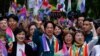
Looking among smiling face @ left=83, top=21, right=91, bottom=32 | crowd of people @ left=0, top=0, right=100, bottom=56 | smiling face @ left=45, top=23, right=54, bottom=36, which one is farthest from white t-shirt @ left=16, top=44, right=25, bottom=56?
smiling face @ left=83, top=21, right=91, bottom=32

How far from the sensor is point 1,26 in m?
10.3

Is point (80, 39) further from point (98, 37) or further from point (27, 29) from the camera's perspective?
point (27, 29)

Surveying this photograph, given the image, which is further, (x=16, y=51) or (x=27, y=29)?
(x=27, y=29)

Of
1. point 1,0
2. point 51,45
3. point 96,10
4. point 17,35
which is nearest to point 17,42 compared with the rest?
point 17,35

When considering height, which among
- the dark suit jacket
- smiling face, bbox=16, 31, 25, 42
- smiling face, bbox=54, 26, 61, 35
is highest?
smiling face, bbox=16, 31, 25, 42

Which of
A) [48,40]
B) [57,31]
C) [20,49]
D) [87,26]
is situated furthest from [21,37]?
[87,26]

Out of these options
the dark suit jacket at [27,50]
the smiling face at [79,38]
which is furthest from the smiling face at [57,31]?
the smiling face at [79,38]

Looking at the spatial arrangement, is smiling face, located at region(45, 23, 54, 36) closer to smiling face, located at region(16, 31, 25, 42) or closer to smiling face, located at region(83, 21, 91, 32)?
smiling face, located at region(16, 31, 25, 42)

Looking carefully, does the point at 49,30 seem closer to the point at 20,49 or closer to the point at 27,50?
the point at 27,50

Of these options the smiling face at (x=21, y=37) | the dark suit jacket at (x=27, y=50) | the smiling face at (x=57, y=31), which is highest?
the smiling face at (x=21, y=37)

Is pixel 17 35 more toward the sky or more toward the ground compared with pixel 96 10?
more toward the sky

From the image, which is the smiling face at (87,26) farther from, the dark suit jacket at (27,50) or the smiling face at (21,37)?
the smiling face at (21,37)

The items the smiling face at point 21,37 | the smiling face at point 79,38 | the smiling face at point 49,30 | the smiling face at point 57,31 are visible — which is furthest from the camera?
the smiling face at point 57,31

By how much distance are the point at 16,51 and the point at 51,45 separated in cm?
78
